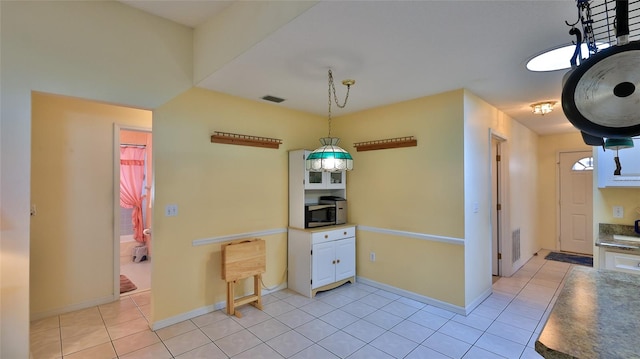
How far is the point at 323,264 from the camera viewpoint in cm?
358

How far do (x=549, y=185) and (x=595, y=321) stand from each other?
594 centimetres

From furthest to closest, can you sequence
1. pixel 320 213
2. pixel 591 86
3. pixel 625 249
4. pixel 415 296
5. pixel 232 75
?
pixel 320 213 → pixel 415 296 → pixel 232 75 → pixel 625 249 → pixel 591 86

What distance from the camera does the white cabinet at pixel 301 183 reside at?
368 cm

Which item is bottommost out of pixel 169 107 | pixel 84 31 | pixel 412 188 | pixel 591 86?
pixel 412 188

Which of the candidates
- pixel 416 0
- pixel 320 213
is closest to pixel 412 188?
pixel 320 213

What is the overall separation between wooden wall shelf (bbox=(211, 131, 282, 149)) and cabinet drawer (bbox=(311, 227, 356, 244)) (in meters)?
1.27

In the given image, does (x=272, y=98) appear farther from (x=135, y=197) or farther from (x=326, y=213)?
(x=135, y=197)

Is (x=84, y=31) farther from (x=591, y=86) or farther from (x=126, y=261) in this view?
(x=126, y=261)

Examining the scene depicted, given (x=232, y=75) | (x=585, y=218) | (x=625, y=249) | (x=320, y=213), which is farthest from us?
(x=585, y=218)

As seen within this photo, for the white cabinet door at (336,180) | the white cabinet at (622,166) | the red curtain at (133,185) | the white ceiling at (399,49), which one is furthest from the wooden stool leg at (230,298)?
the white cabinet at (622,166)

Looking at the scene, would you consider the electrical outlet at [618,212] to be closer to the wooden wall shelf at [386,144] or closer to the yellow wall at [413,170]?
the yellow wall at [413,170]

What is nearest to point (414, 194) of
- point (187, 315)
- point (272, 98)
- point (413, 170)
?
point (413, 170)

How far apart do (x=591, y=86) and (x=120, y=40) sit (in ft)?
10.7

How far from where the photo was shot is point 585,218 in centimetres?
532
